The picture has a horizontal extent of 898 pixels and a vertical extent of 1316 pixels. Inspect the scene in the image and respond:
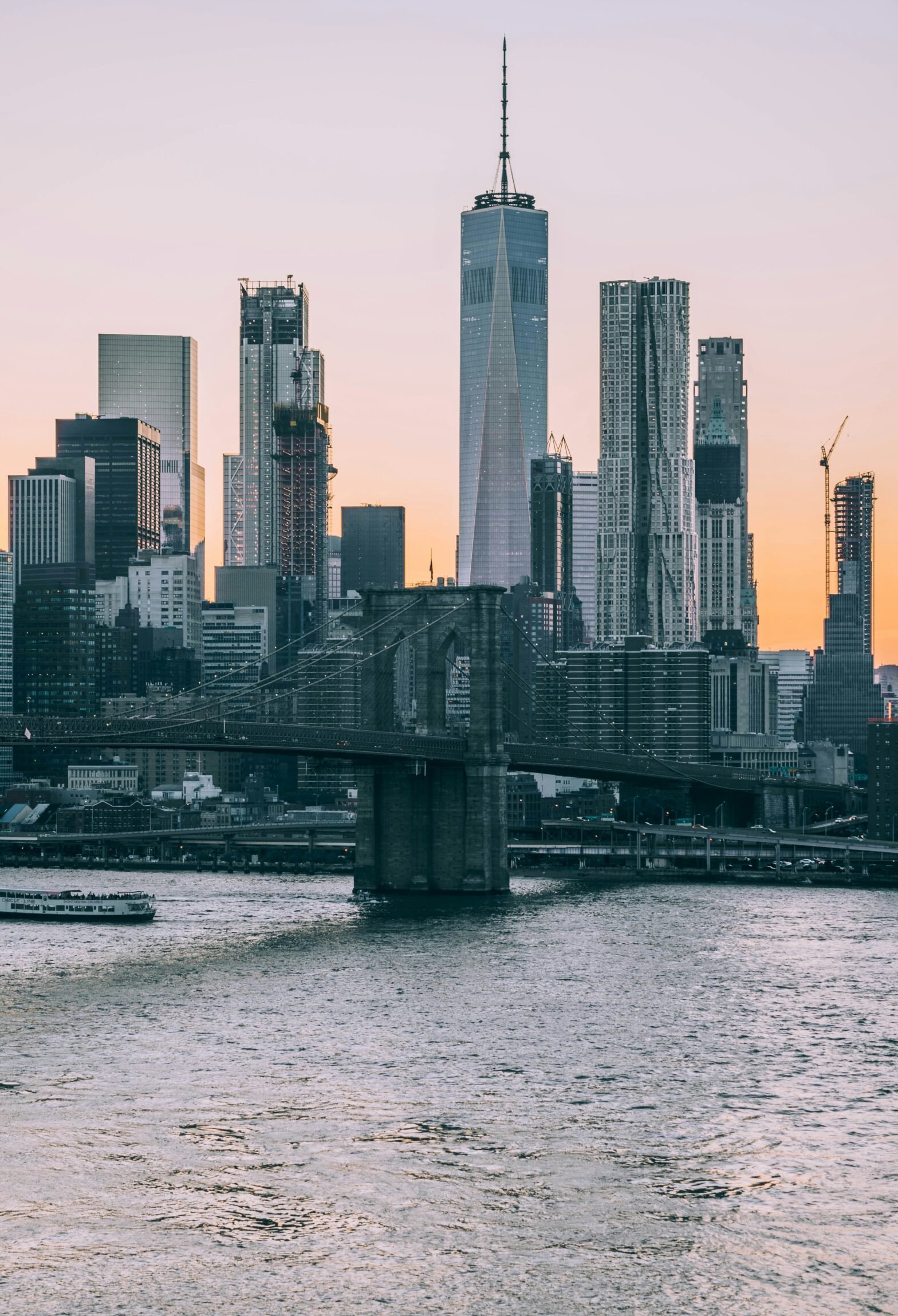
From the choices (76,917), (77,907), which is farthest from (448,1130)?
(77,907)

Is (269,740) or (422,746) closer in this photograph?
(269,740)

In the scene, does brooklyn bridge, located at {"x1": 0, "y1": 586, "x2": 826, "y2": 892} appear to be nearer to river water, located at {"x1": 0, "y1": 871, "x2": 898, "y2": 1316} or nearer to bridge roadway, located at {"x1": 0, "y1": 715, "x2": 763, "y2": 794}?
bridge roadway, located at {"x1": 0, "y1": 715, "x2": 763, "y2": 794}

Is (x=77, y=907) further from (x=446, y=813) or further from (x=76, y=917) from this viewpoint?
(x=446, y=813)

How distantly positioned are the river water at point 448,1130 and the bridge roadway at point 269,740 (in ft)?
23.8

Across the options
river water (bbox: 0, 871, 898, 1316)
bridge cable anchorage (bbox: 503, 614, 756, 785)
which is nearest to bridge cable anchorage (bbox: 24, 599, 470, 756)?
river water (bbox: 0, 871, 898, 1316)

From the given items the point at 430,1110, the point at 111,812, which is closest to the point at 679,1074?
the point at 430,1110

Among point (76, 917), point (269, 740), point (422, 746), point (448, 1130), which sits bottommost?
point (448, 1130)

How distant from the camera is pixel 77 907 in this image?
259 ft

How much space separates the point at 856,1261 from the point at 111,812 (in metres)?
118

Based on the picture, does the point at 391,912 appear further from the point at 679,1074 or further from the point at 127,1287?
the point at 127,1287

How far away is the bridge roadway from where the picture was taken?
6525 cm

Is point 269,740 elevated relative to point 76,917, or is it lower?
elevated

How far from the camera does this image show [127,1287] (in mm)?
29859

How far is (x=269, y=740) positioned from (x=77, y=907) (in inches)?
423
